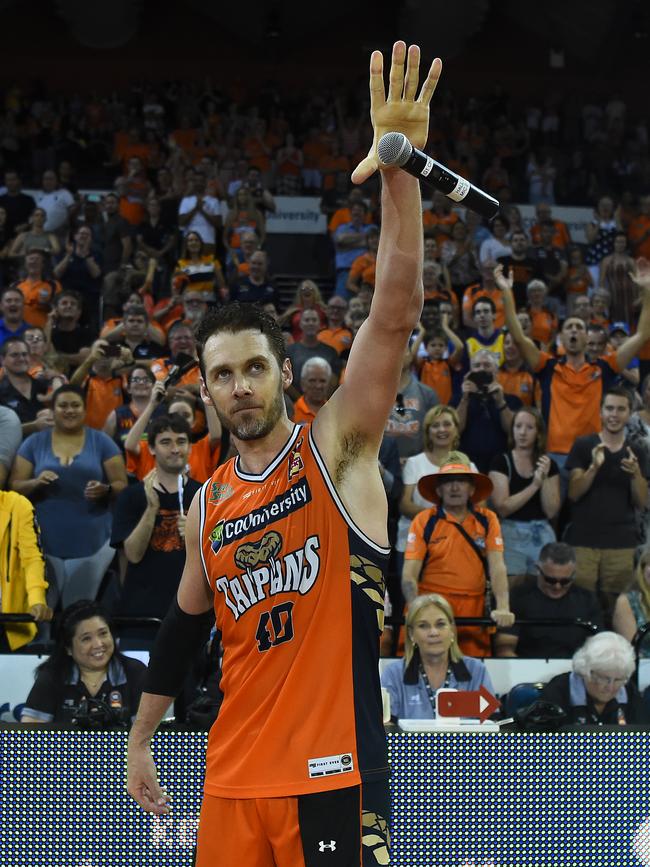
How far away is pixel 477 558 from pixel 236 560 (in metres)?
4.38

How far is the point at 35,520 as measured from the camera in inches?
281

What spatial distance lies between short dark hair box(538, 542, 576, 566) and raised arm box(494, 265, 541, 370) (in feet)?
8.50

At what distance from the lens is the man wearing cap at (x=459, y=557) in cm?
709

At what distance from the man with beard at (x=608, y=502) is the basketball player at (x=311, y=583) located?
17.2 feet

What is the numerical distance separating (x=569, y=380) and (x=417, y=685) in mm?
4019

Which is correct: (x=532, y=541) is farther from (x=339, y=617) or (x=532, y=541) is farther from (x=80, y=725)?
(x=339, y=617)

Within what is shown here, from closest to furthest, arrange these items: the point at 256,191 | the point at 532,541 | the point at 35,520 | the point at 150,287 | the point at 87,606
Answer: the point at 87,606
the point at 35,520
the point at 532,541
the point at 150,287
the point at 256,191

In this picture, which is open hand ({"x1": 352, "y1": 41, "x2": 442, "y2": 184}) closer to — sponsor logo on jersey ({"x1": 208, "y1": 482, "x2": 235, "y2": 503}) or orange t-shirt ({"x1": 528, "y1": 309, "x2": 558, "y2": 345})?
sponsor logo on jersey ({"x1": 208, "y1": 482, "x2": 235, "y2": 503})

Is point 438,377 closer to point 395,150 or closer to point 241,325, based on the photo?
point 241,325

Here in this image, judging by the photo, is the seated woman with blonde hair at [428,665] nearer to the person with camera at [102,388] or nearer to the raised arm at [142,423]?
the raised arm at [142,423]

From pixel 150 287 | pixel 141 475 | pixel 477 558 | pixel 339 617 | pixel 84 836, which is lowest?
pixel 84 836

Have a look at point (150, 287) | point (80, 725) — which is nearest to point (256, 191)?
point (150, 287)

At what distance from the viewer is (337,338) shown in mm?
10406

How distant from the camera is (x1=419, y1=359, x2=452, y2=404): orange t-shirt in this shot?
9727 millimetres
